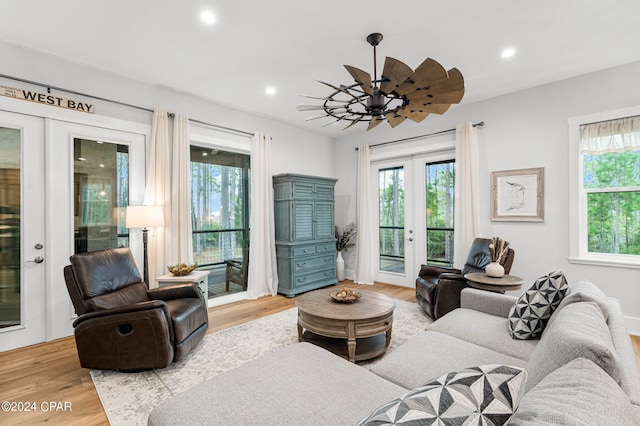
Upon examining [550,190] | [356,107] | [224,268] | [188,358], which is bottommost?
[188,358]

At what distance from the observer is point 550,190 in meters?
3.81

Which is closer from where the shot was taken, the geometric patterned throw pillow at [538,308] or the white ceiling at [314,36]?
the geometric patterned throw pillow at [538,308]

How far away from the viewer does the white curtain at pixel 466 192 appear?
4332mm

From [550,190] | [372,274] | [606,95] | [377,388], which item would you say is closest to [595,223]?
[550,190]

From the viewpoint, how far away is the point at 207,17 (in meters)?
2.51

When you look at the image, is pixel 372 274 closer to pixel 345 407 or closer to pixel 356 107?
pixel 356 107

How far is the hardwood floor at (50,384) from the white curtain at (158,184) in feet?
3.55

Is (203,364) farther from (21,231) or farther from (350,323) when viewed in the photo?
(21,231)

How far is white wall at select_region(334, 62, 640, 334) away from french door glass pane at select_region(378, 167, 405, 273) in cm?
132

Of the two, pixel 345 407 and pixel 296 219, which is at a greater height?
Result: pixel 296 219

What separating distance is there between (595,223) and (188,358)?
475 cm

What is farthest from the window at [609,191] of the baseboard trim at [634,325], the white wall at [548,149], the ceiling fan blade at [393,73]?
the ceiling fan blade at [393,73]

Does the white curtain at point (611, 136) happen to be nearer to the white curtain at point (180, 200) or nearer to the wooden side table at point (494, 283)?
the wooden side table at point (494, 283)

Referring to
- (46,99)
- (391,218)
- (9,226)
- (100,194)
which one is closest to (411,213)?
(391,218)
